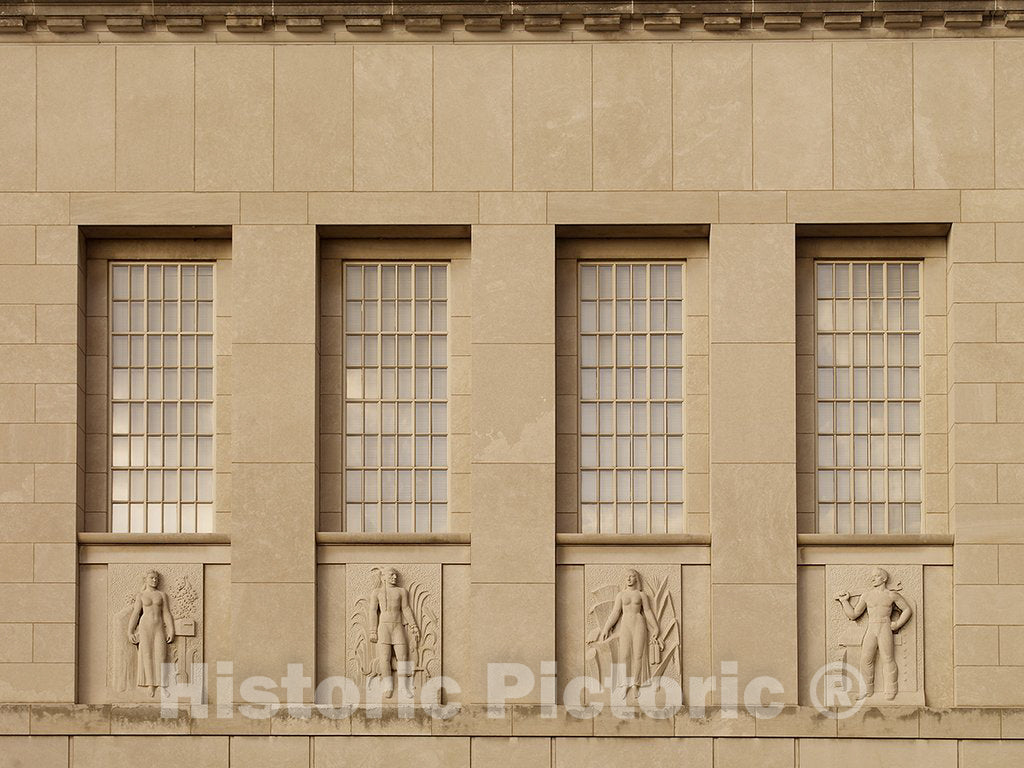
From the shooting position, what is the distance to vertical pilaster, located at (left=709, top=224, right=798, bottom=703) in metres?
32.7

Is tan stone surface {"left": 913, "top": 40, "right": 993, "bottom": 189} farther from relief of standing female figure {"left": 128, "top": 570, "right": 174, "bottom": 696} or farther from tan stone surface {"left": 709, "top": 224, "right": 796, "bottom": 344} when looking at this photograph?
relief of standing female figure {"left": 128, "top": 570, "right": 174, "bottom": 696}

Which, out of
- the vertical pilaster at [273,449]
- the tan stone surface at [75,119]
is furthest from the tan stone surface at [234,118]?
the tan stone surface at [75,119]

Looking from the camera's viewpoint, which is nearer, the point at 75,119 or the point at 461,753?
the point at 461,753

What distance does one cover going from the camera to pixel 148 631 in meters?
32.9

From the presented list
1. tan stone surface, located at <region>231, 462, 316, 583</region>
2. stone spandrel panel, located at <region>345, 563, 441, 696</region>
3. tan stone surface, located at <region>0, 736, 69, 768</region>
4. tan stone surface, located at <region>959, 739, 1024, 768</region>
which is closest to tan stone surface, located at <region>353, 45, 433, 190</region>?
tan stone surface, located at <region>231, 462, 316, 583</region>

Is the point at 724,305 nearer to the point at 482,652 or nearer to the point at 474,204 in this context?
the point at 474,204

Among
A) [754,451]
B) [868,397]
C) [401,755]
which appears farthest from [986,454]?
[401,755]

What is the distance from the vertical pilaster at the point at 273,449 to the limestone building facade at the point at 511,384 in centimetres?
5

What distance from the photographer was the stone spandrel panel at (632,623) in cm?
3278

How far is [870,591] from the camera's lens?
3284 cm

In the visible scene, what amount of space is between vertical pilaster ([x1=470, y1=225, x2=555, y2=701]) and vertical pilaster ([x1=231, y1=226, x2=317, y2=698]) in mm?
2311

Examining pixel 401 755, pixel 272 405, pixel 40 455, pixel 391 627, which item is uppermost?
pixel 272 405

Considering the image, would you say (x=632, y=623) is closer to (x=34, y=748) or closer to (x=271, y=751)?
(x=271, y=751)

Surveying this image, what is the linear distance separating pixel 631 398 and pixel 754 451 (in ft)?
6.38
